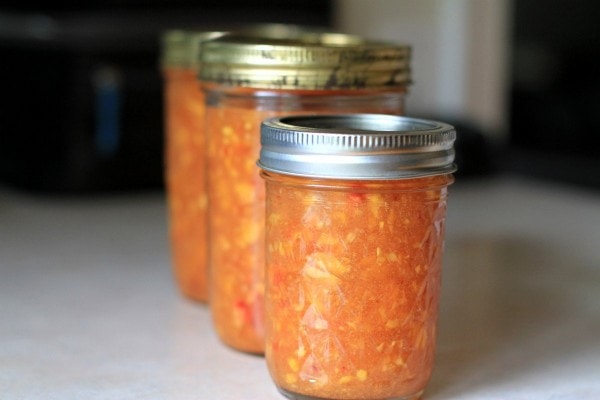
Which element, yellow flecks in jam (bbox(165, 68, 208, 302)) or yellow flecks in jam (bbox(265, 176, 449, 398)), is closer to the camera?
yellow flecks in jam (bbox(265, 176, 449, 398))

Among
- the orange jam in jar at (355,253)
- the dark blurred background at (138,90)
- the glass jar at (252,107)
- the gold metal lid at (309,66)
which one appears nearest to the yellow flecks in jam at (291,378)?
the orange jam in jar at (355,253)

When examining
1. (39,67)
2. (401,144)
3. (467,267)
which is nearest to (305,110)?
(401,144)

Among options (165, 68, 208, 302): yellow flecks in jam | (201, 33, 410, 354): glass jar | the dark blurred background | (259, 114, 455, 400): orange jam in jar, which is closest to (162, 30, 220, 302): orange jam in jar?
(165, 68, 208, 302): yellow flecks in jam

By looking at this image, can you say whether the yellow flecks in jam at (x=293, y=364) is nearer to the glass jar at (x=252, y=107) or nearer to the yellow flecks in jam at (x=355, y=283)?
the yellow flecks in jam at (x=355, y=283)

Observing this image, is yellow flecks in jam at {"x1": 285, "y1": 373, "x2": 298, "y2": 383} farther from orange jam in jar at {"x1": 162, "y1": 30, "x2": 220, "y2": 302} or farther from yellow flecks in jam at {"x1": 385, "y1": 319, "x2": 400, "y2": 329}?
orange jam in jar at {"x1": 162, "y1": 30, "x2": 220, "y2": 302}

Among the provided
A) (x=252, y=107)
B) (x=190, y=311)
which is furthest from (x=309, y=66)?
(x=190, y=311)

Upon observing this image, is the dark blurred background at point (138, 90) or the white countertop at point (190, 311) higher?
the dark blurred background at point (138, 90)

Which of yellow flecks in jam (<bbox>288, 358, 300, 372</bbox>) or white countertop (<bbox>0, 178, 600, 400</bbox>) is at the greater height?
yellow flecks in jam (<bbox>288, 358, 300, 372</bbox>)

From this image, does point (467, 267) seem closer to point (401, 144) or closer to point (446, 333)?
point (446, 333)
